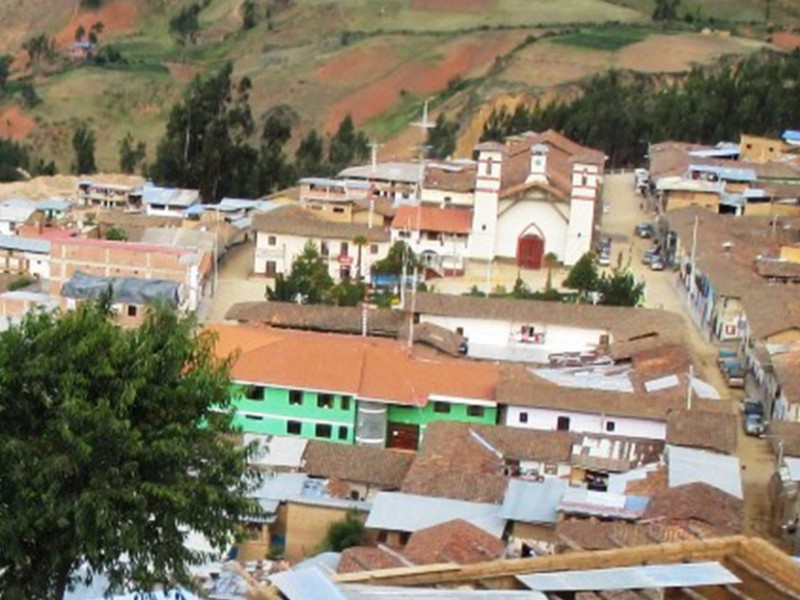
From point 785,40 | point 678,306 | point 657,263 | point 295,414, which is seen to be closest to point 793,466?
point 295,414

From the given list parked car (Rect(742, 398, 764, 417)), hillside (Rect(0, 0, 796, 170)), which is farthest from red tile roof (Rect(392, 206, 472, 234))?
hillside (Rect(0, 0, 796, 170))

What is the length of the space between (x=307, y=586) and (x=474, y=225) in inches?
1010

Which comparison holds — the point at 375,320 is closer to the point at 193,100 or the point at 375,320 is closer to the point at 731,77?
the point at 193,100

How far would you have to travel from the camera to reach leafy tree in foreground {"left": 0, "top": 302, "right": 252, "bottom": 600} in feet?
29.6

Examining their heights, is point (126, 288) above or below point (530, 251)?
below

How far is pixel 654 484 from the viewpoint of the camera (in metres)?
15.9

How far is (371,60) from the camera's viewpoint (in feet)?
195

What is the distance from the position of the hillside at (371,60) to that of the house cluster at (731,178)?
1096 centimetres

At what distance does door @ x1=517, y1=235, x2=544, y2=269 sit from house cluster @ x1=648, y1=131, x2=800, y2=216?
12.1 feet

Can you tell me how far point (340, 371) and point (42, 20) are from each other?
6116cm

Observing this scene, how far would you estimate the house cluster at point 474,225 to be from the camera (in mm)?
29844

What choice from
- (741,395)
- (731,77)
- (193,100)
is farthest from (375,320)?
(731,77)

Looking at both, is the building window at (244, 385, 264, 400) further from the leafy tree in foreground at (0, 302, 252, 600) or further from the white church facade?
the white church facade

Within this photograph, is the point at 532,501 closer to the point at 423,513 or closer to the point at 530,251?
the point at 423,513
